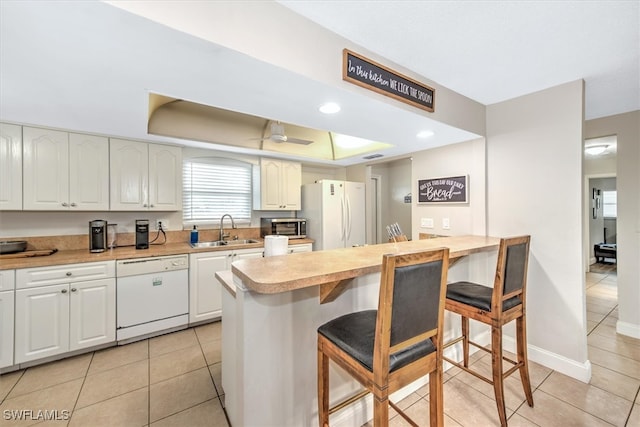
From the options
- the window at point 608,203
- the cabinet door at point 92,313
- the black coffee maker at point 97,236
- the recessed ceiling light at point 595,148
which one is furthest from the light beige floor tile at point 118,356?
the window at point 608,203

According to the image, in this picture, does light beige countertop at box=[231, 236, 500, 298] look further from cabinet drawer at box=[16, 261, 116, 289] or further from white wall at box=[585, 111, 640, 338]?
white wall at box=[585, 111, 640, 338]

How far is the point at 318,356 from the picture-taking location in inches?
53.7

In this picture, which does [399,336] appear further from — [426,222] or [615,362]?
[615,362]

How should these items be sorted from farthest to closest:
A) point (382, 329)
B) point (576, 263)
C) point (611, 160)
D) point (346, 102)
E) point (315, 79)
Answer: point (611, 160), point (576, 263), point (346, 102), point (315, 79), point (382, 329)

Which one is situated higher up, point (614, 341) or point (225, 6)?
point (225, 6)

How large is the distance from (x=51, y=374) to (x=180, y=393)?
3.95 feet

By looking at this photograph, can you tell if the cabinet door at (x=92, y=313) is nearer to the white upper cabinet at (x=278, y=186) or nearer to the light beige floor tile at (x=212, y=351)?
the light beige floor tile at (x=212, y=351)

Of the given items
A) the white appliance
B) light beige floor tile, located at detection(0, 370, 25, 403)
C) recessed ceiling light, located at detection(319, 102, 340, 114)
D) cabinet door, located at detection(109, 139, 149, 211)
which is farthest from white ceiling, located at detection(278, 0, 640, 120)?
light beige floor tile, located at detection(0, 370, 25, 403)

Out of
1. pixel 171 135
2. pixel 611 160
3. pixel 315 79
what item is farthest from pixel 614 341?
pixel 171 135

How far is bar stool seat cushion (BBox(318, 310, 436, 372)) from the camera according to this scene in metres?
1.11

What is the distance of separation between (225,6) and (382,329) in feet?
5.32

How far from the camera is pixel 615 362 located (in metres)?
2.27

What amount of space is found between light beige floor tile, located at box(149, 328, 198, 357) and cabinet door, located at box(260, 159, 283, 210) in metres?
1.87

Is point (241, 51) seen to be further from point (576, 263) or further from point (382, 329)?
point (576, 263)
